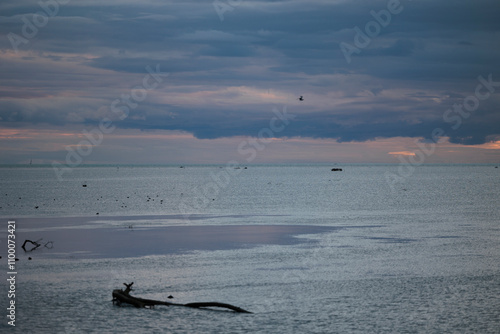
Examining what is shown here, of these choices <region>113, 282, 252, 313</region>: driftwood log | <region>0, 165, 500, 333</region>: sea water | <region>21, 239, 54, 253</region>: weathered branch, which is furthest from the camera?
Answer: <region>21, 239, 54, 253</region>: weathered branch

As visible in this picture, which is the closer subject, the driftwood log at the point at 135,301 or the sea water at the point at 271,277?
the sea water at the point at 271,277

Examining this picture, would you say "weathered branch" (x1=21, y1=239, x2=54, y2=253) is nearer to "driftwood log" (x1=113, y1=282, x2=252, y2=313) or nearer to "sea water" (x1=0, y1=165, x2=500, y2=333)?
"sea water" (x1=0, y1=165, x2=500, y2=333)

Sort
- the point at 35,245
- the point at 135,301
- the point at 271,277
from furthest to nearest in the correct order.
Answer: the point at 35,245 < the point at 271,277 < the point at 135,301

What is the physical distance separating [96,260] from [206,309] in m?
16.4

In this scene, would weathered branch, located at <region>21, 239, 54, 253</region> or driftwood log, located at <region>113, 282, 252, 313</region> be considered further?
weathered branch, located at <region>21, 239, 54, 253</region>

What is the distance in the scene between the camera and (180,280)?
3631 cm

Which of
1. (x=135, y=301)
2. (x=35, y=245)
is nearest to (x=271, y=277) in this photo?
(x=135, y=301)

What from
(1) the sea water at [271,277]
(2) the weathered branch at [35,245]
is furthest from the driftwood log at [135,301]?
(2) the weathered branch at [35,245]

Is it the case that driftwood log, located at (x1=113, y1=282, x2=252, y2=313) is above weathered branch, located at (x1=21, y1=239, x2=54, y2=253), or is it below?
below

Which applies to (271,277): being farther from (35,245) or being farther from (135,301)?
(35,245)

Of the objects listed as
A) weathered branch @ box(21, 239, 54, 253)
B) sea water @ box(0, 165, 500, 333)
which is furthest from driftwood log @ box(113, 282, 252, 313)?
weathered branch @ box(21, 239, 54, 253)

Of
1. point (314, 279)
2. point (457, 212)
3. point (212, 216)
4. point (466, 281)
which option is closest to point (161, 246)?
point (314, 279)

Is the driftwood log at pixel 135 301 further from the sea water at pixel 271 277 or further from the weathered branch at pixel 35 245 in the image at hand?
the weathered branch at pixel 35 245

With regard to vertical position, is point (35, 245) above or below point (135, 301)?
above
